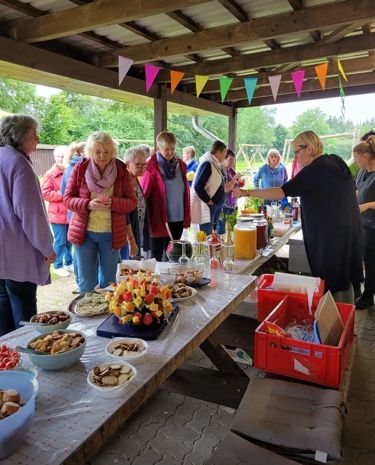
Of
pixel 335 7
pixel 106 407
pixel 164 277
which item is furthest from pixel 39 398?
pixel 335 7

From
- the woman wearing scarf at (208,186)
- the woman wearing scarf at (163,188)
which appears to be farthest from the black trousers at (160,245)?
the woman wearing scarf at (208,186)

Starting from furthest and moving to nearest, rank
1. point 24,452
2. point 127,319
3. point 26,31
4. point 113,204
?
1. point 26,31
2. point 113,204
3. point 127,319
4. point 24,452

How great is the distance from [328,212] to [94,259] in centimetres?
153

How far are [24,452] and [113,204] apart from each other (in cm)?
181

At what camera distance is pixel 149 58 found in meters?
3.52

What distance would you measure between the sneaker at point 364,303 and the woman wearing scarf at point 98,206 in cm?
233

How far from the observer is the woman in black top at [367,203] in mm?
3250

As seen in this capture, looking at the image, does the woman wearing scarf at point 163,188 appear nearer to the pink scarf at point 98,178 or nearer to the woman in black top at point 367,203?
the pink scarf at point 98,178

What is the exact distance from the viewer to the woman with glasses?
2.98 meters

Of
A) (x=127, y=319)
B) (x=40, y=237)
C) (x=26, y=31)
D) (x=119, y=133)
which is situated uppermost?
(x=119, y=133)

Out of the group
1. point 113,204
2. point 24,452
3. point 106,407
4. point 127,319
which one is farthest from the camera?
point 113,204

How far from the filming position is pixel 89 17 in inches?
101

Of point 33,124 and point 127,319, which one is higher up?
point 33,124

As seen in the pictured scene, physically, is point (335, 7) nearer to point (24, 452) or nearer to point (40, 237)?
point (40, 237)
